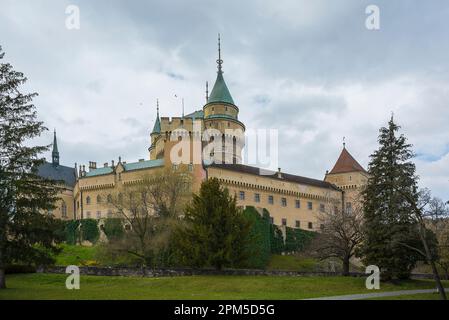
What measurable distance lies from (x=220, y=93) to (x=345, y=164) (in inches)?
932

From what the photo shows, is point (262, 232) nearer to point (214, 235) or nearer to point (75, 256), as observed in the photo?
point (75, 256)

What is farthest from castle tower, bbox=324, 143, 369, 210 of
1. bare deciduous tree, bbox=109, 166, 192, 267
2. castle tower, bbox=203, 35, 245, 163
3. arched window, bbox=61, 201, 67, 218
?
arched window, bbox=61, 201, 67, 218

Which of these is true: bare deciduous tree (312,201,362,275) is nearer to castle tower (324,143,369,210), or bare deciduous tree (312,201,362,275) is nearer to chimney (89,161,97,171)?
castle tower (324,143,369,210)

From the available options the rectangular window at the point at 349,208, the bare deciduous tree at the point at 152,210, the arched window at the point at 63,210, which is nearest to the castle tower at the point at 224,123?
the rectangular window at the point at 349,208

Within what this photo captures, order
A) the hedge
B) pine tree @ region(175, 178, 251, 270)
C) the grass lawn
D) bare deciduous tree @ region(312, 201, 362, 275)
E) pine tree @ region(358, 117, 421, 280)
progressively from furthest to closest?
the hedge < bare deciduous tree @ region(312, 201, 362, 275) < pine tree @ region(175, 178, 251, 270) < pine tree @ region(358, 117, 421, 280) < the grass lawn

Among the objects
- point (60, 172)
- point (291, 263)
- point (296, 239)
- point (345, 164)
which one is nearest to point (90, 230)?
point (60, 172)

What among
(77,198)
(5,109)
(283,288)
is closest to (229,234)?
(283,288)

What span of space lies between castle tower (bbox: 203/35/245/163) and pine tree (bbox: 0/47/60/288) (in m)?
52.5

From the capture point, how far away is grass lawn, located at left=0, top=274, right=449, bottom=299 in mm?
26609

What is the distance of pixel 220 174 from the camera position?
215 feet

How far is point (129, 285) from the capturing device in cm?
3259

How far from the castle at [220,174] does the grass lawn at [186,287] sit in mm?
24080

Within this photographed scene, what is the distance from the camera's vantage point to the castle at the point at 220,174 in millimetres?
65575

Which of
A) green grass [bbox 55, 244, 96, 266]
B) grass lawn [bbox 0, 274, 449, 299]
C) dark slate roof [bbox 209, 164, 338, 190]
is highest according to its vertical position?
dark slate roof [bbox 209, 164, 338, 190]
